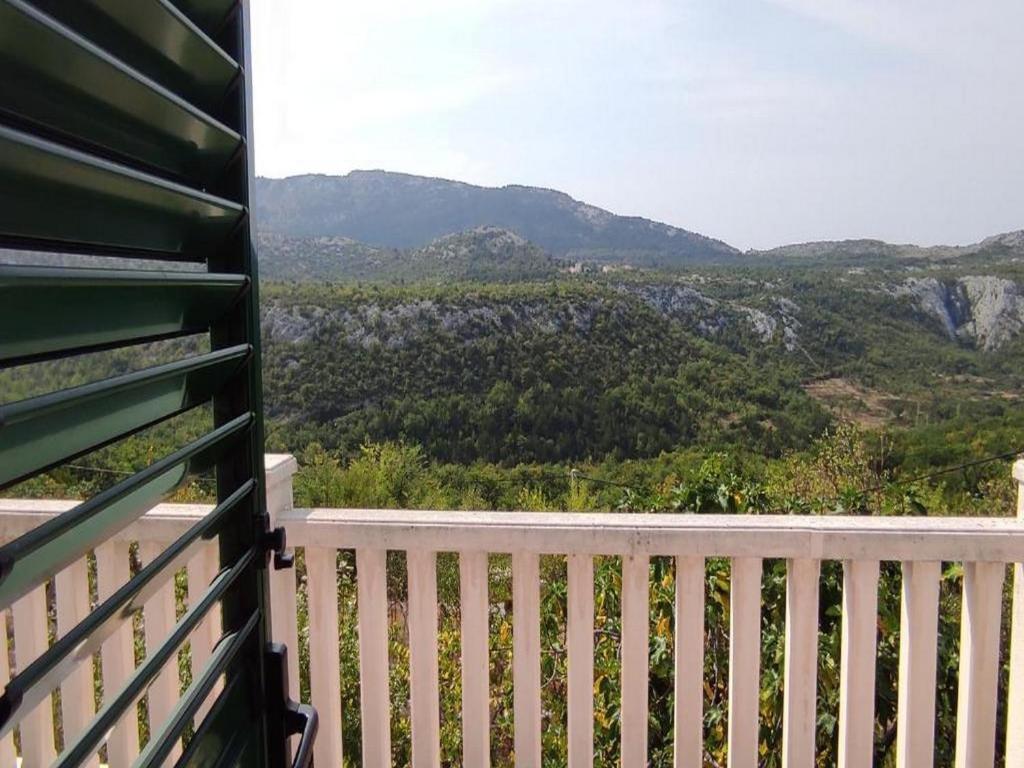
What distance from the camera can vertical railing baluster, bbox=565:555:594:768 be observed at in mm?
1688

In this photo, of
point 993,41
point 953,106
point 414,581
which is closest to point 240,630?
point 414,581

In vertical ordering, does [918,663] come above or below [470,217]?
below

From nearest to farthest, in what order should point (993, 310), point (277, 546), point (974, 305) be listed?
point (277, 546)
point (993, 310)
point (974, 305)

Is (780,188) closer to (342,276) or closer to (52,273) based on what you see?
(52,273)

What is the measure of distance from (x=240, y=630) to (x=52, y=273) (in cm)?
39

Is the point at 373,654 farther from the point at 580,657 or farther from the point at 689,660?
the point at 689,660

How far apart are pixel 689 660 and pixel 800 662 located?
0.84 feet

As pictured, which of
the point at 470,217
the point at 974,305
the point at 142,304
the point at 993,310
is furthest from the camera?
the point at 470,217

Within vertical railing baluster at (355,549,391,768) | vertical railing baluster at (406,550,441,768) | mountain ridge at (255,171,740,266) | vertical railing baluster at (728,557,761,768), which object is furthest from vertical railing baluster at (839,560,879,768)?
mountain ridge at (255,171,740,266)

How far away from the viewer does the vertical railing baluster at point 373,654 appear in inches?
68.6

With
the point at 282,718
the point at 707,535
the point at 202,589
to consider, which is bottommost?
the point at 202,589

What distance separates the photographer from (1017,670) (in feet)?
5.71

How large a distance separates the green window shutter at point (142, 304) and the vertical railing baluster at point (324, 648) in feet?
3.47

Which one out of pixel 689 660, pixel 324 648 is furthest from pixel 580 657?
pixel 324 648
